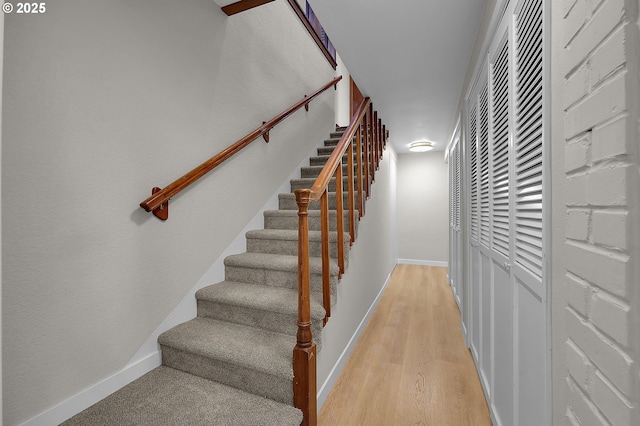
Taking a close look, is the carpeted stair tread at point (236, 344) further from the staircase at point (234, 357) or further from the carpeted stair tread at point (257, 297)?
the carpeted stair tread at point (257, 297)

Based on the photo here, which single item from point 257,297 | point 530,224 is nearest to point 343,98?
point 257,297

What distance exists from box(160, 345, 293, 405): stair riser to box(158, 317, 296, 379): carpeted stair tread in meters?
0.03

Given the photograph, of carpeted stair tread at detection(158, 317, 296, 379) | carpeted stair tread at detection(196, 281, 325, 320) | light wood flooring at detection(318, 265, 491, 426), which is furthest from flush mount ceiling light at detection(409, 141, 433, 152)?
carpeted stair tread at detection(158, 317, 296, 379)

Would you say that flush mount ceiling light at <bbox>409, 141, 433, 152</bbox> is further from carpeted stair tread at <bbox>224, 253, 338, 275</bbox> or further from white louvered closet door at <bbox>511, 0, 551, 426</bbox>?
white louvered closet door at <bbox>511, 0, 551, 426</bbox>

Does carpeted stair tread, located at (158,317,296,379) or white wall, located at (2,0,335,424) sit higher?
white wall, located at (2,0,335,424)

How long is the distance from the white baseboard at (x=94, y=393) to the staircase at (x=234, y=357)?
34mm

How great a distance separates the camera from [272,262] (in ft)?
6.21

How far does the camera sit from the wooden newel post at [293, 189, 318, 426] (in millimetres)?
1284

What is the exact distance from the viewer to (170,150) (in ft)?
5.34

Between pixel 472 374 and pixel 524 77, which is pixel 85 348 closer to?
pixel 524 77

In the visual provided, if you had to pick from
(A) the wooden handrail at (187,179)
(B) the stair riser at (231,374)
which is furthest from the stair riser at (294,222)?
(B) the stair riser at (231,374)

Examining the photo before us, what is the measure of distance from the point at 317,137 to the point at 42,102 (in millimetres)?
2573

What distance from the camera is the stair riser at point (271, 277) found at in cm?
177

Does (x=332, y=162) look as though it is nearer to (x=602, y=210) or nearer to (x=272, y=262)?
(x=272, y=262)
